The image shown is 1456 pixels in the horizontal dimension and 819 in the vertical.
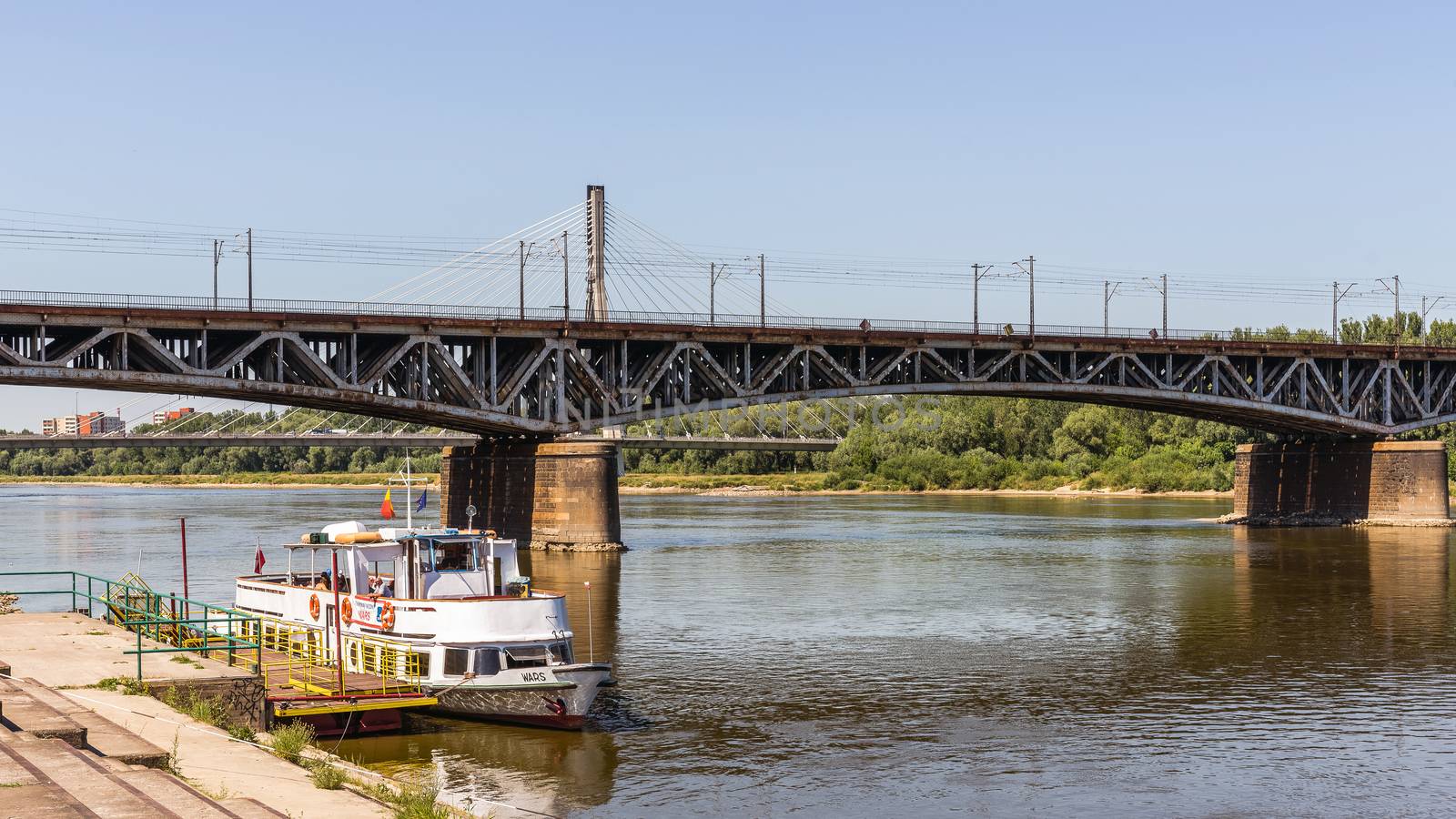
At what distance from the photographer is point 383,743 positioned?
28.0 meters

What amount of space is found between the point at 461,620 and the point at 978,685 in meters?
11.8

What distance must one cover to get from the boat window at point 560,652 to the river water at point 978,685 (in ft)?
5.11

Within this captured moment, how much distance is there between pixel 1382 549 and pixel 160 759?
68.8m

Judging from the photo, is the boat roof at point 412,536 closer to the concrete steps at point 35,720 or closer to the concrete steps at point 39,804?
the concrete steps at point 35,720

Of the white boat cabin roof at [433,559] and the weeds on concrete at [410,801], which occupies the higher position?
the white boat cabin roof at [433,559]

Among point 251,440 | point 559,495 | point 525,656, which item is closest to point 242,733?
point 525,656

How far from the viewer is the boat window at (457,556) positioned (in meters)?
32.6

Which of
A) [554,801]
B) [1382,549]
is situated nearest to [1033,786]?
[554,801]

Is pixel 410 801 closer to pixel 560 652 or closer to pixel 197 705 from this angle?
pixel 197 705

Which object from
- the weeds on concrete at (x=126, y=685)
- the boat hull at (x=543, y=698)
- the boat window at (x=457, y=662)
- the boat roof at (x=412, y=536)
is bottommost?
the boat hull at (x=543, y=698)

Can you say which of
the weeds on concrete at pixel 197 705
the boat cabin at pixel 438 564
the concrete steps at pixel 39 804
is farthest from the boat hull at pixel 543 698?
the concrete steps at pixel 39 804

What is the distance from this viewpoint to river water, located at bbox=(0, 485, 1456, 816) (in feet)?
83.2

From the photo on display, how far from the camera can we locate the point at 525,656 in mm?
30141

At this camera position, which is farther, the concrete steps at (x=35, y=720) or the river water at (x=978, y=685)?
the river water at (x=978, y=685)
